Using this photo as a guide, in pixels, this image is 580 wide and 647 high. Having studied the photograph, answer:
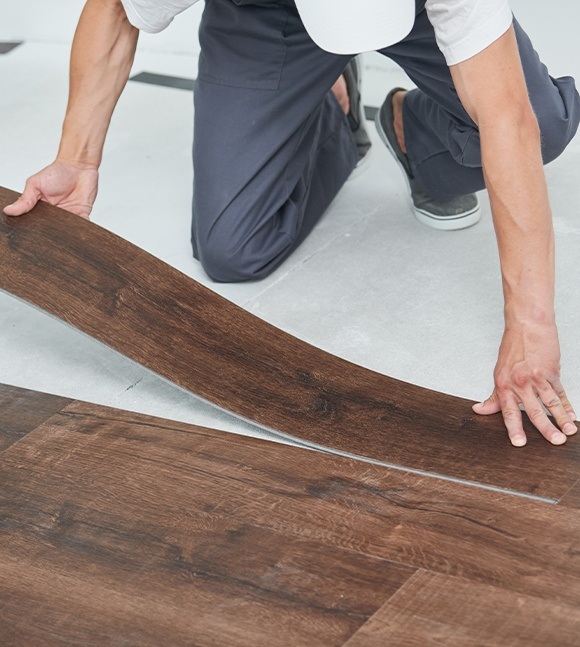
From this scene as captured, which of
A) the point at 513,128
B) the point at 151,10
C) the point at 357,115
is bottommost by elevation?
the point at 357,115

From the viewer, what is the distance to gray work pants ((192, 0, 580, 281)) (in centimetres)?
241

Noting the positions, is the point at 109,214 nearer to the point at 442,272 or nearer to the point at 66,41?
the point at 442,272

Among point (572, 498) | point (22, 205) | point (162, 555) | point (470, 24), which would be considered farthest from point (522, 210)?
point (22, 205)

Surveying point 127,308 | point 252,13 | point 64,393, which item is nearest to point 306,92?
point 252,13

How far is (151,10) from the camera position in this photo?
2.21 meters

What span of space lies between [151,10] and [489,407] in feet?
3.90

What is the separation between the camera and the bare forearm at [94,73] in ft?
7.45

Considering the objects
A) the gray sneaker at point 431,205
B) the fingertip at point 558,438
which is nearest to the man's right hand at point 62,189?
the gray sneaker at point 431,205

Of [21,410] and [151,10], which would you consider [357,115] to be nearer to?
[151,10]

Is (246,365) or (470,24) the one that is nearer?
(470,24)

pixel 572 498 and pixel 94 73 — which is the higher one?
pixel 94 73

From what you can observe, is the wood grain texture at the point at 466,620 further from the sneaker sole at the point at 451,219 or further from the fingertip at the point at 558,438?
the sneaker sole at the point at 451,219

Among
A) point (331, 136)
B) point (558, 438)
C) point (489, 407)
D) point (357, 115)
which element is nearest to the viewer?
point (558, 438)

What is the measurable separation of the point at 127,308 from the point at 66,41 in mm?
3066
